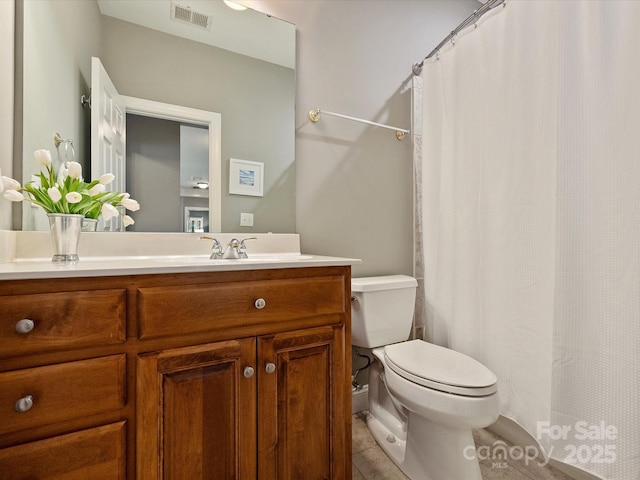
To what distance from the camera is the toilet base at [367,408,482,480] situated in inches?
44.1

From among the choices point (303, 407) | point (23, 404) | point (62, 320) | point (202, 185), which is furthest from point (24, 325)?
point (202, 185)

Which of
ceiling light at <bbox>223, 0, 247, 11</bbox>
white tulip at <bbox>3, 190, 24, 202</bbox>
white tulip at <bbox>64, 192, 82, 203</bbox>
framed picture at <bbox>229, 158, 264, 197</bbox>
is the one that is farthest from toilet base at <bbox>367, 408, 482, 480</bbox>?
ceiling light at <bbox>223, 0, 247, 11</bbox>

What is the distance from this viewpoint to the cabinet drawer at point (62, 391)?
640 millimetres

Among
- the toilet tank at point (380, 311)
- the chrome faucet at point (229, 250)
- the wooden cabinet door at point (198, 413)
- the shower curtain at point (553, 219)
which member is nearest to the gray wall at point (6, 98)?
the chrome faucet at point (229, 250)

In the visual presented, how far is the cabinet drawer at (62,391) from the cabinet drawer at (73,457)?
0.05 meters

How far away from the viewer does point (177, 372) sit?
0.81 metres

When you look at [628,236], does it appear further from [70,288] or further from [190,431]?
[70,288]

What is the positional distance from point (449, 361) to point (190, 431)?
39.0 inches

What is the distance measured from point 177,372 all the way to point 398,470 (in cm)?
107

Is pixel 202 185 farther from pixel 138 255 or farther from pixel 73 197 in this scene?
pixel 73 197

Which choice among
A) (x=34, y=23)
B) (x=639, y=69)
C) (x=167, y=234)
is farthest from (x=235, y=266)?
(x=639, y=69)

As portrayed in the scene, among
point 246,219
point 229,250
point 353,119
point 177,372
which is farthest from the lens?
point 353,119

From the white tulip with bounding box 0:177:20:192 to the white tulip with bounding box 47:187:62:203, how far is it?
0.24 ft

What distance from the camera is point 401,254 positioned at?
1.87m
